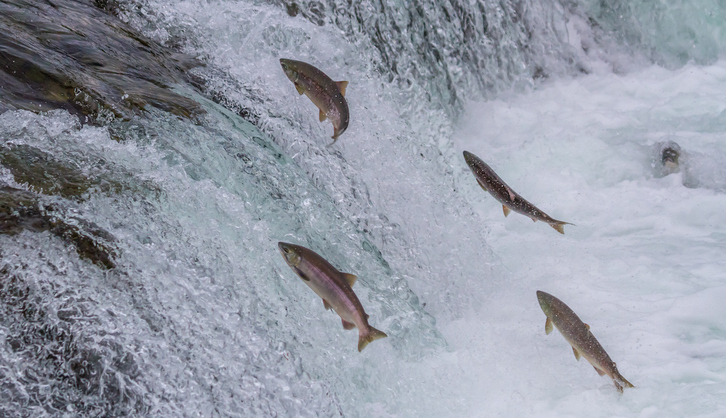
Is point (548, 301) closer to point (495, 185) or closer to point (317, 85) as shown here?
point (495, 185)

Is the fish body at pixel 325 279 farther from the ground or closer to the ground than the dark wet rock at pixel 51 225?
farther from the ground

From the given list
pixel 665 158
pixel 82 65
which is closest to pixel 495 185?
pixel 82 65

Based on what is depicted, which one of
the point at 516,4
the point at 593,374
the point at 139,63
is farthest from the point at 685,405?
the point at 516,4

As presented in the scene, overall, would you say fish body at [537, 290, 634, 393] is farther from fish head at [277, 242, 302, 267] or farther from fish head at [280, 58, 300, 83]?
fish head at [280, 58, 300, 83]

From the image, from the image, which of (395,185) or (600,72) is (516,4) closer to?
(600,72)

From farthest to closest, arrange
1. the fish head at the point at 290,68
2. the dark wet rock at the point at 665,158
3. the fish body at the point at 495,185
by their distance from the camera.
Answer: the dark wet rock at the point at 665,158, the fish body at the point at 495,185, the fish head at the point at 290,68

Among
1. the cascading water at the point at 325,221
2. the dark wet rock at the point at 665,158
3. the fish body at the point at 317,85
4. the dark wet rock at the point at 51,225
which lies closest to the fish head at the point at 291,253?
the cascading water at the point at 325,221

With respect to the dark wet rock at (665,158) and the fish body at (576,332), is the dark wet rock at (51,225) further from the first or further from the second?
the dark wet rock at (665,158)

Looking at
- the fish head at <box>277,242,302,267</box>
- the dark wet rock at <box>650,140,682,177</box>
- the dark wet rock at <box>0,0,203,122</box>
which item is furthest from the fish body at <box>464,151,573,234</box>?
the dark wet rock at <box>650,140,682,177</box>
